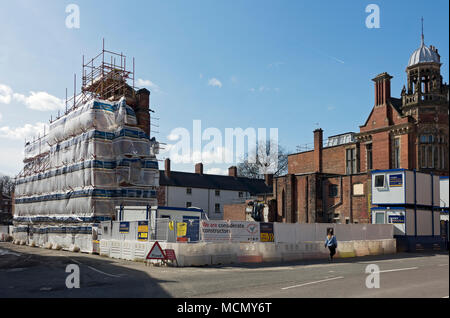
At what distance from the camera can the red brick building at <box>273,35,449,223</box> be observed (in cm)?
3881

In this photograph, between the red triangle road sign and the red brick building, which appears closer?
the red triangle road sign

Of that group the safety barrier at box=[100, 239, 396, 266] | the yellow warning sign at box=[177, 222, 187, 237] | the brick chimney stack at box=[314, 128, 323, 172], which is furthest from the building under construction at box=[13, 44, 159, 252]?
the brick chimney stack at box=[314, 128, 323, 172]

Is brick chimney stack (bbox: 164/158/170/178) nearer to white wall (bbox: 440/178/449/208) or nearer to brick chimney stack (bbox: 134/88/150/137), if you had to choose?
brick chimney stack (bbox: 134/88/150/137)

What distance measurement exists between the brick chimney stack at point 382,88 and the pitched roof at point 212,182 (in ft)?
102

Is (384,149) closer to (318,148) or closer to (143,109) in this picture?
(318,148)

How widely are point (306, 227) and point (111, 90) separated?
24.3 metres

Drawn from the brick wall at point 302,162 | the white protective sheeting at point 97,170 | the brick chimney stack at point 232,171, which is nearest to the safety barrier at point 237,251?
the white protective sheeting at point 97,170

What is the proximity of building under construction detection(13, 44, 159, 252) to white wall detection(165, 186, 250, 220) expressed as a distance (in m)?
22.7

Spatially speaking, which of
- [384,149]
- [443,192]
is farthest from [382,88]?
[443,192]

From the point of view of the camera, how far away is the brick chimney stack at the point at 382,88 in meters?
→ 42.4

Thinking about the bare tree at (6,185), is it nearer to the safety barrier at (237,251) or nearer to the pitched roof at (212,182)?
the pitched roof at (212,182)
